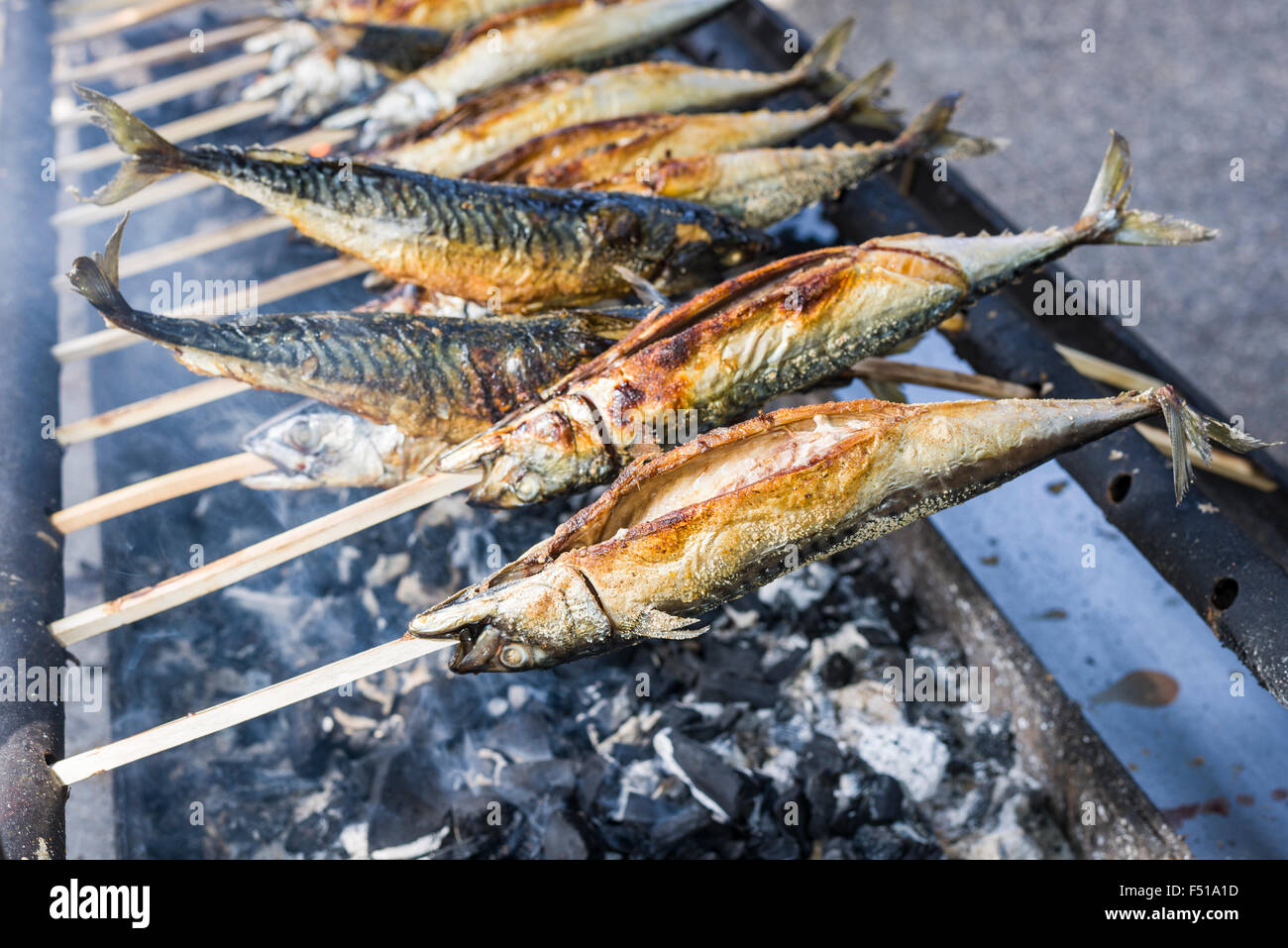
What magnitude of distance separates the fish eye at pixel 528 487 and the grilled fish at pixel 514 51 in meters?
2.90

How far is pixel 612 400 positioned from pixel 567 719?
1.67 metres

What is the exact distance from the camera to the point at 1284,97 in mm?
7742

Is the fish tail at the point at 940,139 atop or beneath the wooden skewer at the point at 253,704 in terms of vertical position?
atop

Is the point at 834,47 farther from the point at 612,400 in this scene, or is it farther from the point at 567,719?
the point at 567,719

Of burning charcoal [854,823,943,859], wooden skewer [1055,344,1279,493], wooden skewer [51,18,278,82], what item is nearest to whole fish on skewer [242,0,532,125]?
wooden skewer [51,18,278,82]

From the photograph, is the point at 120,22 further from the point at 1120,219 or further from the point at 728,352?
the point at 1120,219

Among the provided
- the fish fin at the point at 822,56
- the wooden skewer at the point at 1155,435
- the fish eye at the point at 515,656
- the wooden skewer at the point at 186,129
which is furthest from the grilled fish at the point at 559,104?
the fish eye at the point at 515,656

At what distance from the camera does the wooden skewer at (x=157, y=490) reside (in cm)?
317

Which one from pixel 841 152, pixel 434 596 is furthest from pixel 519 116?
pixel 434 596

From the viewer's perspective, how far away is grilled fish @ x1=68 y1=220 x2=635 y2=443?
278cm

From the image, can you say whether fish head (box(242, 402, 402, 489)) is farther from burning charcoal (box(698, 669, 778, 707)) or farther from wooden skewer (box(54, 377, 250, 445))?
burning charcoal (box(698, 669, 778, 707))

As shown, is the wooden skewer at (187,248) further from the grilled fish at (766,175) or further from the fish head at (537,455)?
the fish head at (537,455)

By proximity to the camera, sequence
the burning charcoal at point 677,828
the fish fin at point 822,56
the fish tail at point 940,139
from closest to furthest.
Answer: the burning charcoal at point 677,828, the fish tail at point 940,139, the fish fin at point 822,56

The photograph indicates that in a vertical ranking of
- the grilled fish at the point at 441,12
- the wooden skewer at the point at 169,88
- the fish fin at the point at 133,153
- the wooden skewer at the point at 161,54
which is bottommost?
the fish fin at the point at 133,153
